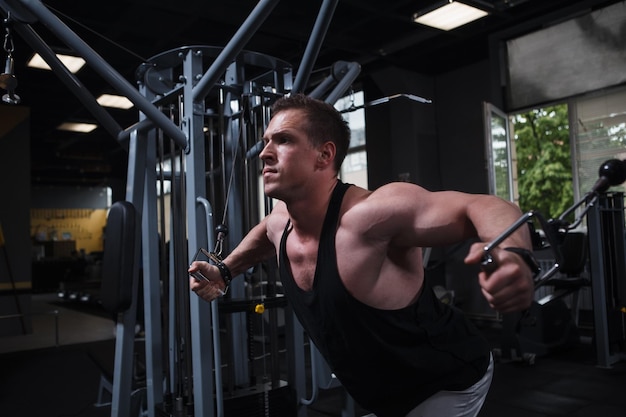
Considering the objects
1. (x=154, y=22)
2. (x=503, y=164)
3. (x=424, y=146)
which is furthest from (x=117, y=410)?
(x=424, y=146)

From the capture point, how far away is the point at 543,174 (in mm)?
5707

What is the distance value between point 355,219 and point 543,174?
527cm

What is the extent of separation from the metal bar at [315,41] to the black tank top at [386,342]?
1.03 metres

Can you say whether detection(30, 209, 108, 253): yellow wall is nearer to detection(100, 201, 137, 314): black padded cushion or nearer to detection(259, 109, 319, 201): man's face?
detection(100, 201, 137, 314): black padded cushion

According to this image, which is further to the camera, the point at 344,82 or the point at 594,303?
the point at 594,303

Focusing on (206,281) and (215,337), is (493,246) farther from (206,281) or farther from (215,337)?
(215,337)

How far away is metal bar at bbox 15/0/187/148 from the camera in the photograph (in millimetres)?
1879

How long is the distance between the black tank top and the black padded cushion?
1.01m

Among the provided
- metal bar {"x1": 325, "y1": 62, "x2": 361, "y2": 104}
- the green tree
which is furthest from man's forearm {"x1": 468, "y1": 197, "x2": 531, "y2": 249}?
the green tree

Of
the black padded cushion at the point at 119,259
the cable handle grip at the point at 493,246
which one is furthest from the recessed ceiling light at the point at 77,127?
the cable handle grip at the point at 493,246

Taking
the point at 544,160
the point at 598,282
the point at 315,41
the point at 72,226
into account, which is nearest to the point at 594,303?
the point at 598,282

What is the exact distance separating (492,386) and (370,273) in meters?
2.76

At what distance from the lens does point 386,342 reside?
1.06 meters

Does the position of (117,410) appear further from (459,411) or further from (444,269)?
(444,269)
